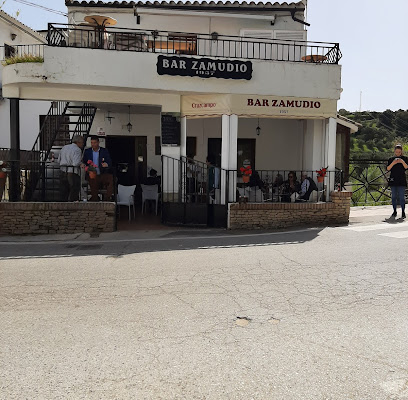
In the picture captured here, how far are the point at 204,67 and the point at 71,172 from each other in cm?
418

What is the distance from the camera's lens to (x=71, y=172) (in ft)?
34.8

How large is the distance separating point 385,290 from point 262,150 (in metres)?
10.7

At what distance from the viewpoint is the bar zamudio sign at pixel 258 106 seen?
11.6 m

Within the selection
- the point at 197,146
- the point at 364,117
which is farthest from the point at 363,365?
the point at 364,117

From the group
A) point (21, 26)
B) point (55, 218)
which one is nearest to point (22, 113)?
point (21, 26)

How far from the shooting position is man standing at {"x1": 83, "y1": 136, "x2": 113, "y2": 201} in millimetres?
10867

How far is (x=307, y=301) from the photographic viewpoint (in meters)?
5.42

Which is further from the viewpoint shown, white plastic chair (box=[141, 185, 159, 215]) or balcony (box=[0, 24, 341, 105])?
white plastic chair (box=[141, 185, 159, 215])

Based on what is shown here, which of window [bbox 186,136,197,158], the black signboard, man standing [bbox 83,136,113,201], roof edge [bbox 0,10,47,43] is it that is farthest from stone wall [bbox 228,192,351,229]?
roof edge [bbox 0,10,47,43]

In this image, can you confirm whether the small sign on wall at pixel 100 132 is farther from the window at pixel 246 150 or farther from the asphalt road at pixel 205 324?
the asphalt road at pixel 205 324

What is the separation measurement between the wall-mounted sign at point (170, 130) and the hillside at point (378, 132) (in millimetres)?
22119

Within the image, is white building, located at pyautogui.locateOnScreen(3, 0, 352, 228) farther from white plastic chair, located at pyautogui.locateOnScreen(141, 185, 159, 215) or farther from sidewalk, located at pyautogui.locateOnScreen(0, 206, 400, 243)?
white plastic chair, located at pyautogui.locateOnScreen(141, 185, 159, 215)

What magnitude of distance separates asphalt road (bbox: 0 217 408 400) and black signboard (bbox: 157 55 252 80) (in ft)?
16.4

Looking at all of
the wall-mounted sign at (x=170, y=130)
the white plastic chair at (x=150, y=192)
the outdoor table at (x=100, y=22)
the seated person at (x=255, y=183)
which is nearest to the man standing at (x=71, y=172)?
the wall-mounted sign at (x=170, y=130)
